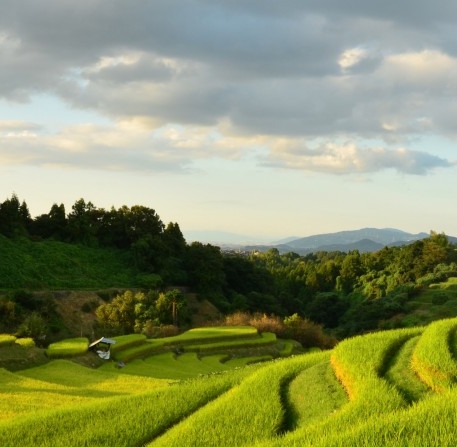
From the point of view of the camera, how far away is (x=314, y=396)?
8.25 metres

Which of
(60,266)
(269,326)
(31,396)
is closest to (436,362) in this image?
(31,396)

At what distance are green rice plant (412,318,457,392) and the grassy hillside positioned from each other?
4274 cm

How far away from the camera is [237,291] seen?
68812mm

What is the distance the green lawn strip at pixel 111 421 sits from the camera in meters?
7.36

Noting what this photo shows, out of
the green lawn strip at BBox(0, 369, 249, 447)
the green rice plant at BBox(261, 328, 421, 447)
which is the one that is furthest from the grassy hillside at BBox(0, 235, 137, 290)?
the green rice plant at BBox(261, 328, 421, 447)

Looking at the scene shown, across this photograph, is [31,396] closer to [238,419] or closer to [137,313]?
[238,419]

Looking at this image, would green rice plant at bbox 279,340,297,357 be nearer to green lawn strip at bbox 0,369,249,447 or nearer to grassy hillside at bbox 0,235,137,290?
grassy hillside at bbox 0,235,137,290

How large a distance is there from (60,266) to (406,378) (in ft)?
160

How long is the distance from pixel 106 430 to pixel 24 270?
4444 centimetres

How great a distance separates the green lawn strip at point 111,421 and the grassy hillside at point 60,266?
1585 inches

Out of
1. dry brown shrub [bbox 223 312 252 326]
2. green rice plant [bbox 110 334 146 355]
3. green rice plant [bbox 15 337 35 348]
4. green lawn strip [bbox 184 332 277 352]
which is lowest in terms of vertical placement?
green lawn strip [bbox 184 332 277 352]

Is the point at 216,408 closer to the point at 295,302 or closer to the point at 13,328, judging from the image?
the point at 13,328

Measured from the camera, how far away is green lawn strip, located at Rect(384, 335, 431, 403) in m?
7.56

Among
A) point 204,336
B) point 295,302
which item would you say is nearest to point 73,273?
point 204,336
